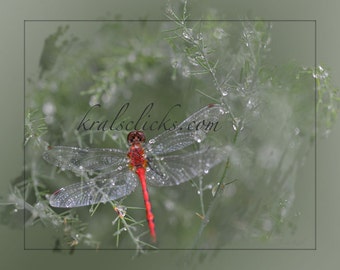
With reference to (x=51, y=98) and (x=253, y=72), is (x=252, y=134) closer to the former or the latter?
(x=253, y=72)

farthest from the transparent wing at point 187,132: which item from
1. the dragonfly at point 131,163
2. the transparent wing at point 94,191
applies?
the transparent wing at point 94,191

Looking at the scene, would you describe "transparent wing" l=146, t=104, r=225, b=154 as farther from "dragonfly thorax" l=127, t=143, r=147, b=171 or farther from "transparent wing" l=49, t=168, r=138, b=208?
"transparent wing" l=49, t=168, r=138, b=208

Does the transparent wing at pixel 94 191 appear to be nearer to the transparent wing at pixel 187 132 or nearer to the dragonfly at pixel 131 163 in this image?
the dragonfly at pixel 131 163

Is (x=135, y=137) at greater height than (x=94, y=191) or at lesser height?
greater

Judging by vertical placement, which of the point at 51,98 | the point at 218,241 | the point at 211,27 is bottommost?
the point at 218,241

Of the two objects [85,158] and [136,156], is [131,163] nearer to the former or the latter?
[136,156]

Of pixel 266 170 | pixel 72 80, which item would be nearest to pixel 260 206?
pixel 266 170

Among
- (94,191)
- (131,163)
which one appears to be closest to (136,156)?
(131,163)
